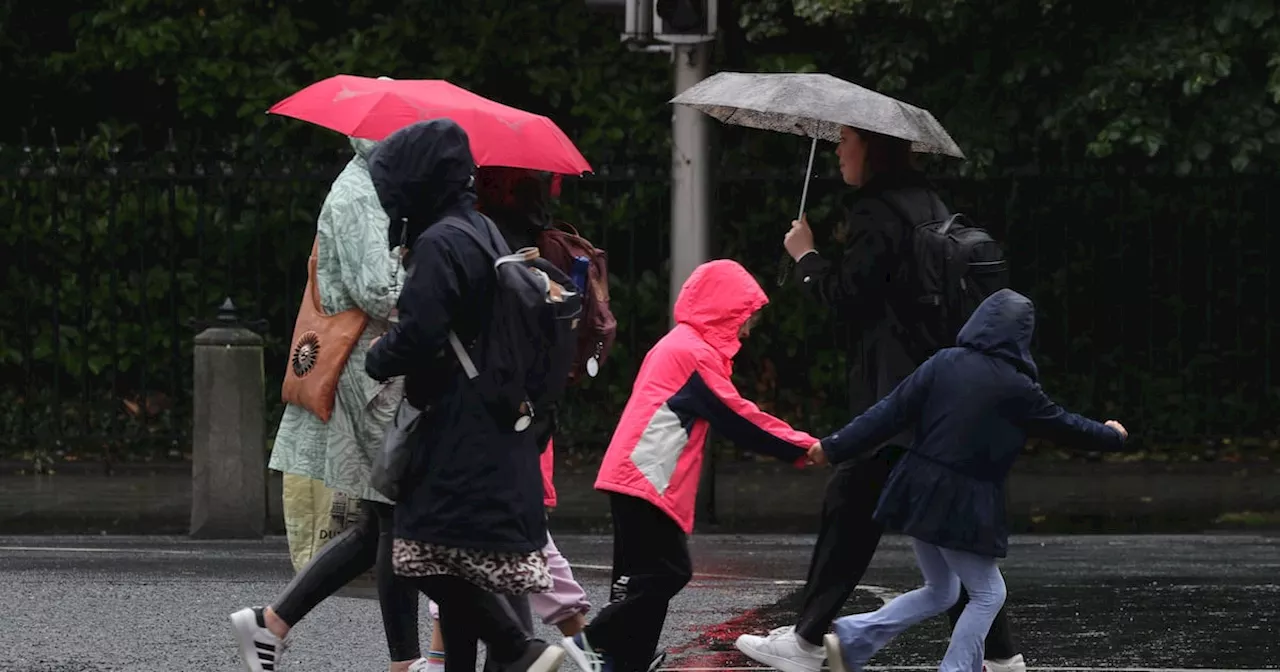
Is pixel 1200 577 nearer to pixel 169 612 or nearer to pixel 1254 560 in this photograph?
pixel 1254 560

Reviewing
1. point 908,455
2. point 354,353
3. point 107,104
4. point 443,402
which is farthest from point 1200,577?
point 107,104

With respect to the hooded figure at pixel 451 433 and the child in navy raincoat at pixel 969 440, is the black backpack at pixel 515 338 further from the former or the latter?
the child in navy raincoat at pixel 969 440

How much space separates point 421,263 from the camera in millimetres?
5562

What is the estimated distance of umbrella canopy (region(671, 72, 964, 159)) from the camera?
7.03 metres

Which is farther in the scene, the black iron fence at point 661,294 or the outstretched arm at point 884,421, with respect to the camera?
the black iron fence at point 661,294

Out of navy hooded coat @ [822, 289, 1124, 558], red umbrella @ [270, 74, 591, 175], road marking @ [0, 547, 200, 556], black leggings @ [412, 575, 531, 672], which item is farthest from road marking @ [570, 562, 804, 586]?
black leggings @ [412, 575, 531, 672]

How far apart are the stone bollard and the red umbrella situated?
3.98 m

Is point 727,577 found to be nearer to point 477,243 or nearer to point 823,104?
point 823,104

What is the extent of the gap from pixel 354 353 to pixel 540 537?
5.02ft

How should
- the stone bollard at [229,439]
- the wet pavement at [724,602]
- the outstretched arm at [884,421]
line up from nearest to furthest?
the outstretched arm at [884,421], the wet pavement at [724,602], the stone bollard at [229,439]

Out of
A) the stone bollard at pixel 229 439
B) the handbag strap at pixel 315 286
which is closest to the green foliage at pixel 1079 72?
the stone bollard at pixel 229 439

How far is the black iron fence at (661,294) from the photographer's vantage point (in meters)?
13.9

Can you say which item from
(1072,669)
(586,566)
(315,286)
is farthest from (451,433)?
(586,566)

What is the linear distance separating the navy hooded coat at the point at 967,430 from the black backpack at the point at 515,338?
1.12 meters
